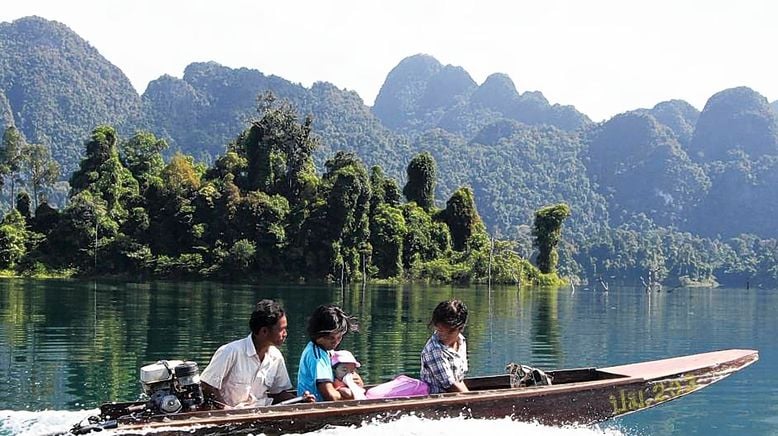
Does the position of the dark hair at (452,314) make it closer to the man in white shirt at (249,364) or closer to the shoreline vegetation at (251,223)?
the man in white shirt at (249,364)

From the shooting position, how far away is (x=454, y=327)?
23.9ft

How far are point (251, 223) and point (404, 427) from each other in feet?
178

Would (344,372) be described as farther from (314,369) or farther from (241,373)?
(241,373)

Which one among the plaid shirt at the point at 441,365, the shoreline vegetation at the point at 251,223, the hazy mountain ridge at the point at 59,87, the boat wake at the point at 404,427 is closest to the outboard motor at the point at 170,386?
the boat wake at the point at 404,427

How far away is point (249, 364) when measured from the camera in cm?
700

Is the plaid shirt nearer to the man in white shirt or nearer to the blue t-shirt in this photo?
the blue t-shirt

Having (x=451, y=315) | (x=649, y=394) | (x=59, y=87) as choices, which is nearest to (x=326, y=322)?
(x=451, y=315)

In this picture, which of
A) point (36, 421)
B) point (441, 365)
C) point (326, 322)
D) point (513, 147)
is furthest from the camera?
point (513, 147)

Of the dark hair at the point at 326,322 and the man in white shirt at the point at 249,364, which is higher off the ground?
the dark hair at the point at 326,322

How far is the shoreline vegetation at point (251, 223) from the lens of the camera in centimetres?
5800

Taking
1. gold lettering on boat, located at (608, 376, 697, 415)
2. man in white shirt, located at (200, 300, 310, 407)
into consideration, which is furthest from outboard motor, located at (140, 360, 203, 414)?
gold lettering on boat, located at (608, 376, 697, 415)

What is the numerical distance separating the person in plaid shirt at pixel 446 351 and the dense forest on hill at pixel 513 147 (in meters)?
116

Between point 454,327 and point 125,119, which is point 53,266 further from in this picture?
point 125,119

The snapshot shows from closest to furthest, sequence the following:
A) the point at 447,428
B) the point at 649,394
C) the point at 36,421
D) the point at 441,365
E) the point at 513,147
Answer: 1. the point at 447,428
2. the point at 441,365
3. the point at 36,421
4. the point at 649,394
5. the point at 513,147
